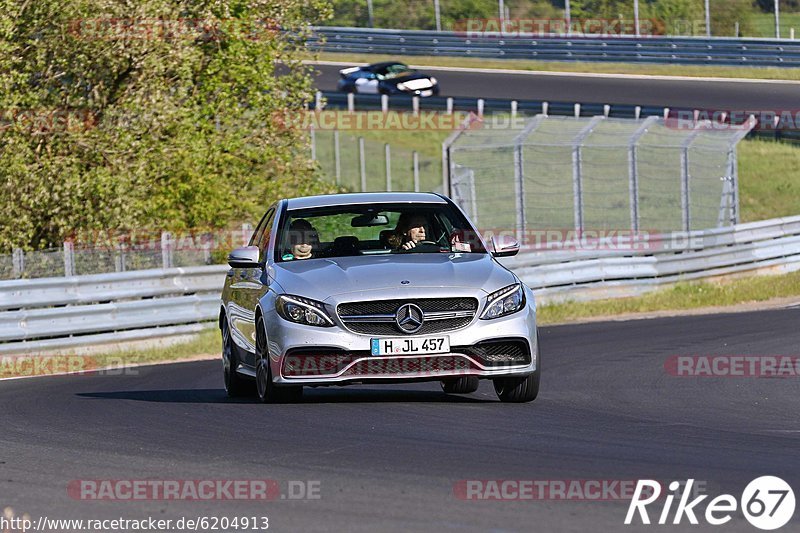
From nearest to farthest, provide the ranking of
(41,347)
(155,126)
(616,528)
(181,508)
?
1. (616,528)
2. (181,508)
3. (41,347)
4. (155,126)

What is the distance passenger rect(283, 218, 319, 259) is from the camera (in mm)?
11250

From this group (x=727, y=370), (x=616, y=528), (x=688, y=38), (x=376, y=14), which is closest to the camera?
(x=616, y=528)

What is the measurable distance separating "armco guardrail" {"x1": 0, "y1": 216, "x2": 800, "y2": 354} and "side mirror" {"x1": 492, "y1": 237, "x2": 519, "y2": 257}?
31.8 ft

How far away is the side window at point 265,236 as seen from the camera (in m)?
11.7

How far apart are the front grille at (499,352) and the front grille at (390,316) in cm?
18

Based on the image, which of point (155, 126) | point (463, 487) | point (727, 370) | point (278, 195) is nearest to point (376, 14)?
point (278, 195)

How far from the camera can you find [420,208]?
38.4 feet

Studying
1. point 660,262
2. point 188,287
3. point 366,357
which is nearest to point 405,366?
point 366,357

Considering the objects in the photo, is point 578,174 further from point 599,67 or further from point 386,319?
point 599,67

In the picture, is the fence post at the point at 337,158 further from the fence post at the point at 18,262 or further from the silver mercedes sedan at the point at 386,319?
the silver mercedes sedan at the point at 386,319

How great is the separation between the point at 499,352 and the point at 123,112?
14.3 metres

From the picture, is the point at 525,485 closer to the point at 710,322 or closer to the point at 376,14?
the point at 710,322

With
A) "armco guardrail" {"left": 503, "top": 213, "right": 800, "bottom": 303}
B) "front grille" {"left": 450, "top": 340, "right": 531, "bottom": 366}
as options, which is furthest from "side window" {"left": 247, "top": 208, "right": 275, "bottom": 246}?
"armco guardrail" {"left": 503, "top": 213, "right": 800, "bottom": 303}

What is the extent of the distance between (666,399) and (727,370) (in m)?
2.46
